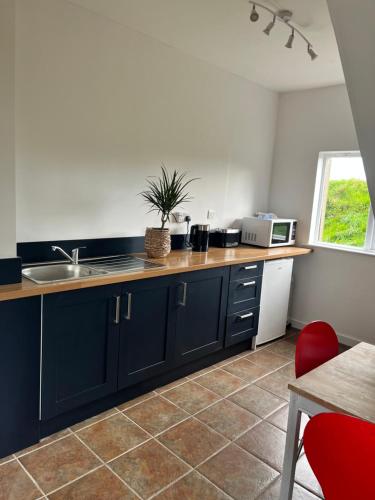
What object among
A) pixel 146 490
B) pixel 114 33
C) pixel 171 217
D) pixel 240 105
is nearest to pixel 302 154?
pixel 240 105

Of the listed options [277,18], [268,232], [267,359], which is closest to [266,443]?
[267,359]

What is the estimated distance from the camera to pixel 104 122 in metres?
2.70

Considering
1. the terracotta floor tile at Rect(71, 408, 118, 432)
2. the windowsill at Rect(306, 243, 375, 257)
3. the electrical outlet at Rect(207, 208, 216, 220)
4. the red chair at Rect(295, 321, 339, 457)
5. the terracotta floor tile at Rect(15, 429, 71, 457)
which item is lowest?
Answer: the terracotta floor tile at Rect(15, 429, 71, 457)

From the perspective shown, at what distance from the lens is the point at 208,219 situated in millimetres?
3658

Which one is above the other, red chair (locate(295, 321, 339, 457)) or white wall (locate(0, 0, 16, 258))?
white wall (locate(0, 0, 16, 258))

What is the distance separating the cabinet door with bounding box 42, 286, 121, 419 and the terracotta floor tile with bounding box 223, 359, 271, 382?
1098 millimetres

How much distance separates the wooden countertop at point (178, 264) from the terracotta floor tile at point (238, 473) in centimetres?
110

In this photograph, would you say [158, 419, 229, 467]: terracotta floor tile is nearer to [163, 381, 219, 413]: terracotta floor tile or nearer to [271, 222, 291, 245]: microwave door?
[163, 381, 219, 413]: terracotta floor tile

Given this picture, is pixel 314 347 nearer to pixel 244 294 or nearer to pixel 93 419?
pixel 93 419

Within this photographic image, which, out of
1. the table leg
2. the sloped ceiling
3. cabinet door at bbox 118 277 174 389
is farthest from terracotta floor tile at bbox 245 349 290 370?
the sloped ceiling

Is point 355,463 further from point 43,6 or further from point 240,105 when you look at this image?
point 240,105

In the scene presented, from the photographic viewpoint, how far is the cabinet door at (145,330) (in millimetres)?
2367

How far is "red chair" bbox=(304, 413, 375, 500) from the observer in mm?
935

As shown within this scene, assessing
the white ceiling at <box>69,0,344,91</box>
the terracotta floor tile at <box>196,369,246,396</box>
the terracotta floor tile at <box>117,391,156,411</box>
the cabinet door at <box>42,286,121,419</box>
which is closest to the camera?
the cabinet door at <box>42,286,121,419</box>
